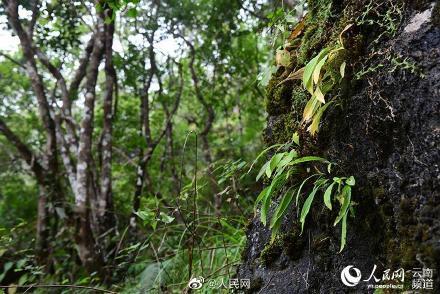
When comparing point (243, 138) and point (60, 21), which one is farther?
point (243, 138)

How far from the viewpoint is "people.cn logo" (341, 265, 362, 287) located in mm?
1494

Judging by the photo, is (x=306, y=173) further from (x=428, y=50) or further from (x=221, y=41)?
(x=221, y=41)

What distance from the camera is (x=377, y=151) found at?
1.56 meters

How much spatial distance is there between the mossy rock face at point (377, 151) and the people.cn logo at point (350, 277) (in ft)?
0.07

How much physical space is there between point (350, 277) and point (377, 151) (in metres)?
0.51

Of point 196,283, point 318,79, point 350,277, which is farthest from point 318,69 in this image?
point 196,283

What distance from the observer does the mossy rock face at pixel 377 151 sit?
1367mm

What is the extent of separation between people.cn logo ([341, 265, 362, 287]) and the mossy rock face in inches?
0.8

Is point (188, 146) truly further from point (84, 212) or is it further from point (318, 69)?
point (318, 69)

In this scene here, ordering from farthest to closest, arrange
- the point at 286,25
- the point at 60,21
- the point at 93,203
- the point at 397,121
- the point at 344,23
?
the point at 60,21 → the point at 93,203 → the point at 286,25 → the point at 344,23 → the point at 397,121

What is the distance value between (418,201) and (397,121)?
0.32m

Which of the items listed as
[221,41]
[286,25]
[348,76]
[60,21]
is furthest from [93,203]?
[348,76]

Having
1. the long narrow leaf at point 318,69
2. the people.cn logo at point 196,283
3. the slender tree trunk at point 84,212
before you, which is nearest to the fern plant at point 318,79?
the long narrow leaf at point 318,69

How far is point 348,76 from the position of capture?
1725 mm
